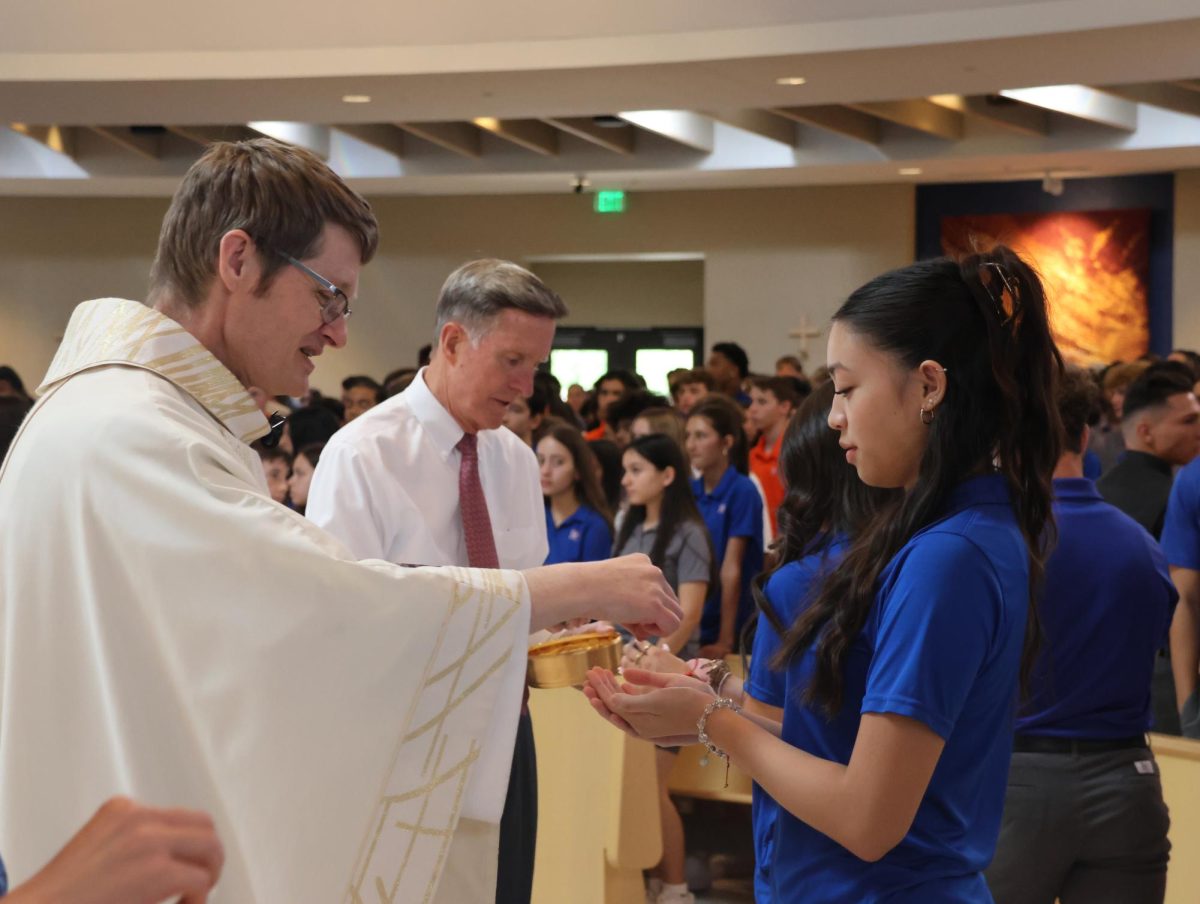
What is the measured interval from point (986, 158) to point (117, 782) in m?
12.0

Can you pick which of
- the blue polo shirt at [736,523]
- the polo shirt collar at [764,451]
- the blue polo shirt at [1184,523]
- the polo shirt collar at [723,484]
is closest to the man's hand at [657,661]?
the blue polo shirt at [1184,523]

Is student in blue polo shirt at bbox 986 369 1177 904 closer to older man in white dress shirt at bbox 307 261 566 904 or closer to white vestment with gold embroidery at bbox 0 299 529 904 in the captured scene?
older man in white dress shirt at bbox 307 261 566 904

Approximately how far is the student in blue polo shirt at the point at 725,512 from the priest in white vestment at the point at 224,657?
12.3 ft

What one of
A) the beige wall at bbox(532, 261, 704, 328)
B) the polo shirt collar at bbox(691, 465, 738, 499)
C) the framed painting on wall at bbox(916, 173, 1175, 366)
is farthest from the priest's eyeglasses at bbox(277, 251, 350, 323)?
the beige wall at bbox(532, 261, 704, 328)

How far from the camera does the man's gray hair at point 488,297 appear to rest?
10.5 ft

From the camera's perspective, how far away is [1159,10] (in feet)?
25.2

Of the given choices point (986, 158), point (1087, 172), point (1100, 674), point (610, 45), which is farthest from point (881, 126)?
point (1100, 674)

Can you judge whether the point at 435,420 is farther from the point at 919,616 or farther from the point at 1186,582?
the point at 1186,582

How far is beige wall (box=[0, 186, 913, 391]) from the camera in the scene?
1512 cm

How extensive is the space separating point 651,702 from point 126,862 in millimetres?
1147

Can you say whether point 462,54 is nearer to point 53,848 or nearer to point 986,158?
point 986,158

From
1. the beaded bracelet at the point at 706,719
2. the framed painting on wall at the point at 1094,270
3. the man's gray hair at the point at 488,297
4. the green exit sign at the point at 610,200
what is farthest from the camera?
the green exit sign at the point at 610,200

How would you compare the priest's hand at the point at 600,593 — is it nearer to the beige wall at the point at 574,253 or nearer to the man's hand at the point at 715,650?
the man's hand at the point at 715,650

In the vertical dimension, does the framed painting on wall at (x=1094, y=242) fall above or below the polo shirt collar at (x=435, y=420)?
above
